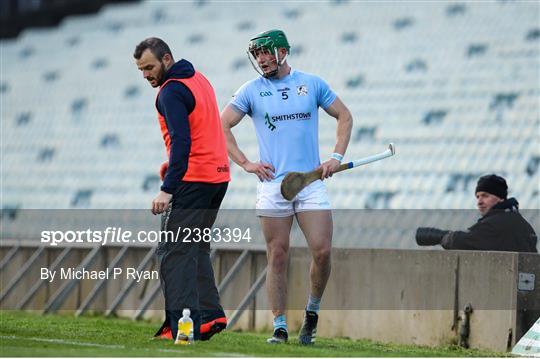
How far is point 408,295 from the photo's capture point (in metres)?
7.51

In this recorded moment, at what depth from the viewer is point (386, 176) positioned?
1755cm

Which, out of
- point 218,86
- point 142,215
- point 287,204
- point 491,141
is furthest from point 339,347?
point 218,86

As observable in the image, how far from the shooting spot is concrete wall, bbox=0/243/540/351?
267 inches

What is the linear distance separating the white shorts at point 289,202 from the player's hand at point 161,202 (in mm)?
794

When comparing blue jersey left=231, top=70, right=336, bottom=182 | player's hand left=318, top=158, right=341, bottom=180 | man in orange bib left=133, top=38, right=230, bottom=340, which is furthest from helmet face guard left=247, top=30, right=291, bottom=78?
player's hand left=318, top=158, right=341, bottom=180

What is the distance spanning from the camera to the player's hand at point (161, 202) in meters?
5.43

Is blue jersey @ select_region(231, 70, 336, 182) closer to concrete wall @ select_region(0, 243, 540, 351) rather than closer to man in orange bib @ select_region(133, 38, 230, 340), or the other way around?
man in orange bib @ select_region(133, 38, 230, 340)

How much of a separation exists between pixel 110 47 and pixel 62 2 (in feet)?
13.4

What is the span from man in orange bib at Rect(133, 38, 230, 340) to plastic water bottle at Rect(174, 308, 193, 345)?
0.22 ft

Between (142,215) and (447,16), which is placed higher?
(447,16)

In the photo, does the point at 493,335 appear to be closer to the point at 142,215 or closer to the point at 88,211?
the point at 142,215

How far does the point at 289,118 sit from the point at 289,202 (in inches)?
15.7

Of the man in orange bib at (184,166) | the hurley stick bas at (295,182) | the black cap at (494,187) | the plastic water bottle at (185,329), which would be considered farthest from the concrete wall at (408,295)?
the plastic water bottle at (185,329)

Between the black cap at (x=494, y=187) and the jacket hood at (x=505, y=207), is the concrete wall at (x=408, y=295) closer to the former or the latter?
the jacket hood at (x=505, y=207)
